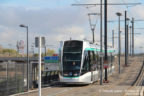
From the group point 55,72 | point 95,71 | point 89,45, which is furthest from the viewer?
point 55,72

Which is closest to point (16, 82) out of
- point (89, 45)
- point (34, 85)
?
point (34, 85)

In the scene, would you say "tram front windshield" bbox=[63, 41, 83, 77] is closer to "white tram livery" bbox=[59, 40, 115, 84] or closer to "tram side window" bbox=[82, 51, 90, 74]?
"white tram livery" bbox=[59, 40, 115, 84]

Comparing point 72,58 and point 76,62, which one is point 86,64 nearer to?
point 76,62

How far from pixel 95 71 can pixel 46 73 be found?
5.38m

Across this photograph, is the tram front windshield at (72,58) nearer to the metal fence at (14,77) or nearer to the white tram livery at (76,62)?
the white tram livery at (76,62)

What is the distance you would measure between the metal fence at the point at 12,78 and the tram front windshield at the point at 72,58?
12.6 feet

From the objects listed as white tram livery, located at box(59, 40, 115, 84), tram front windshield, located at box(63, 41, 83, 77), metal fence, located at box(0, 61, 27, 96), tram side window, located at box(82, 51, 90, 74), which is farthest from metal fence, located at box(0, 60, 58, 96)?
tram side window, located at box(82, 51, 90, 74)

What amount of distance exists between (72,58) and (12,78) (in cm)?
664

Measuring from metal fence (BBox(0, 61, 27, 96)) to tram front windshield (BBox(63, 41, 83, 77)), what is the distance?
3.83 m

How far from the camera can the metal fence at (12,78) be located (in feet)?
79.1

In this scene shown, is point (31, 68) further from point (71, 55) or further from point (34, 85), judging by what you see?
point (71, 55)

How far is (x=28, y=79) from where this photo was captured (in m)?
28.6

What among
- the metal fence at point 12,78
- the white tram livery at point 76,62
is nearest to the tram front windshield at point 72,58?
the white tram livery at point 76,62

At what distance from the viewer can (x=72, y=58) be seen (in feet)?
101
